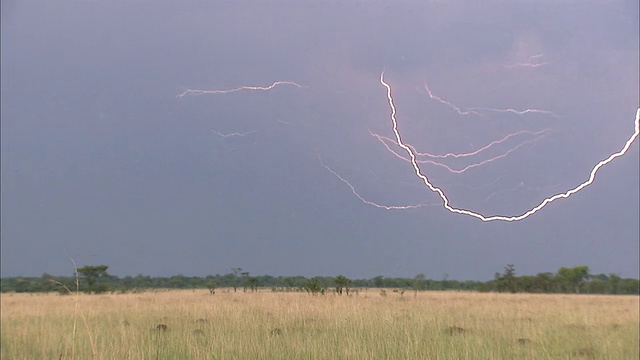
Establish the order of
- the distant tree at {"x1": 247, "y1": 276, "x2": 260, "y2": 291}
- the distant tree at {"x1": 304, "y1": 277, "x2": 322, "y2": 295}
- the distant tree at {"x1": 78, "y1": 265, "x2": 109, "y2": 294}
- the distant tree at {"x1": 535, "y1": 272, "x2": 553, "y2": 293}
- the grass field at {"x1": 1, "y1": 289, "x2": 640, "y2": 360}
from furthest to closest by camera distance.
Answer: the distant tree at {"x1": 535, "y1": 272, "x2": 553, "y2": 293} → the distant tree at {"x1": 78, "y1": 265, "x2": 109, "y2": 294} → the distant tree at {"x1": 247, "y1": 276, "x2": 260, "y2": 291} → the distant tree at {"x1": 304, "y1": 277, "x2": 322, "y2": 295} → the grass field at {"x1": 1, "y1": 289, "x2": 640, "y2": 360}

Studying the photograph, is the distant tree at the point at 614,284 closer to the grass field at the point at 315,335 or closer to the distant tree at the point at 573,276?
the distant tree at the point at 573,276

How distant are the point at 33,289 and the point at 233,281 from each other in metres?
35.2

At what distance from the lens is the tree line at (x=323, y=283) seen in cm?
2325

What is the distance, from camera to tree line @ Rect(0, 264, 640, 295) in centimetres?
2325

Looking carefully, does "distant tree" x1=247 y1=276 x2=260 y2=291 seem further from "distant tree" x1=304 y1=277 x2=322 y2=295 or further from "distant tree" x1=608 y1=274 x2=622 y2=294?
"distant tree" x1=608 y1=274 x2=622 y2=294

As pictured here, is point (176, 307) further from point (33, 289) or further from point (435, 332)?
point (33, 289)

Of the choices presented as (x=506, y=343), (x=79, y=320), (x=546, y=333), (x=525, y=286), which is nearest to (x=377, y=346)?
(x=506, y=343)

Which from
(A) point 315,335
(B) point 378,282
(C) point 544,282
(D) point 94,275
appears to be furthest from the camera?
(C) point 544,282

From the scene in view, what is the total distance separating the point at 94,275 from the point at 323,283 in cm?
3820

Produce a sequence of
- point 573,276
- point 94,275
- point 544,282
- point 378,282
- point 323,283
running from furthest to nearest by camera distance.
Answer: point 573,276
point 544,282
point 94,275
point 378,282
point 323,283

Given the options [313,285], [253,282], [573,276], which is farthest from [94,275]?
[573,276]

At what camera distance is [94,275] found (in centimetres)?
5244

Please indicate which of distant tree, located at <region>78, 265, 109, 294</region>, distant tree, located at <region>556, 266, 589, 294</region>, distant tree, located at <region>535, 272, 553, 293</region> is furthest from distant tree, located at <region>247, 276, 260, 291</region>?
distant tree, located at <region>556, 266, 589, 294</region>

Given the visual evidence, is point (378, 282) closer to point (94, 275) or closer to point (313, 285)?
point (313, 285)
